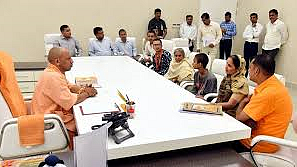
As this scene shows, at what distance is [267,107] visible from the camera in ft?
6.16

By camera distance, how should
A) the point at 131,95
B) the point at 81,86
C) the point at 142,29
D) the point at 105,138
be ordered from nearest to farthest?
the point at 105,138
the point at 131,95
the point at 81,86
the point at 142,29

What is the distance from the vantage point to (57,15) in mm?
6441

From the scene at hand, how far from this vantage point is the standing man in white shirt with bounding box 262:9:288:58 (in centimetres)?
595

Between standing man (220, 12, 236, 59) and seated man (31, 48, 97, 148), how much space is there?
17.9 feet

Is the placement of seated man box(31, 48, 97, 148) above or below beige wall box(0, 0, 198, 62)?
below

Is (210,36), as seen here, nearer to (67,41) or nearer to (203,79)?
(67,41)

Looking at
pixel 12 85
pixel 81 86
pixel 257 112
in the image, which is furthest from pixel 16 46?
pixel 257 112

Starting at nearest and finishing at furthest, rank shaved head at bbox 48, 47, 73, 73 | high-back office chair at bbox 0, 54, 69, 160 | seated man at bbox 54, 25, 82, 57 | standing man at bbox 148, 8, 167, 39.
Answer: high-back office chair at bbox 0, 54, 69, 160, shaved head at bbox 48, 47, 73, 73, seated man at bbox 54, 25, 82, 57, standing man at bbox 148, 8, 167, 39

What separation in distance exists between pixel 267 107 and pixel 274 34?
4702 mm

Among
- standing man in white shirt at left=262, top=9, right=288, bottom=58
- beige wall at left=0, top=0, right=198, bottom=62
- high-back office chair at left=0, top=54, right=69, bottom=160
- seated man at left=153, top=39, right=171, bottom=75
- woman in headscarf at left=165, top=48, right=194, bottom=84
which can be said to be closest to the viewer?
high-back office chair at left=0, top=54, right=69, bottom=160

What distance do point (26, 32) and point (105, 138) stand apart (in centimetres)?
599

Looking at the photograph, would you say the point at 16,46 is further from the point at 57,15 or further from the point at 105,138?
the point at 105,138

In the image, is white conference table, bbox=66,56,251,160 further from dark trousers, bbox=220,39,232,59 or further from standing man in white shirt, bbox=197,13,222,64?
dark trousers, bbox=220,39,232,59

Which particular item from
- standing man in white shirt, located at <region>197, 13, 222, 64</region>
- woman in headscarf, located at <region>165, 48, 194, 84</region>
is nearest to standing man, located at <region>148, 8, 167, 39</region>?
standing man in white shirt, located at <region>197, 13, 222, 64</region>
